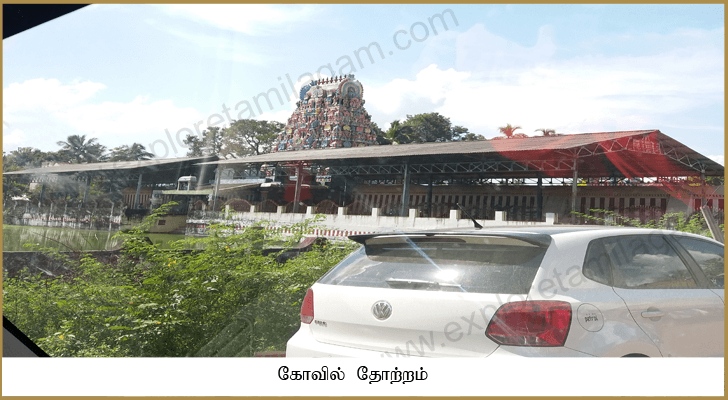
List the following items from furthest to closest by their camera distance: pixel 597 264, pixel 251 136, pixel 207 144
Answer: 1. pixel 251 136
2. pixel 207 144
3. pixel 597 264

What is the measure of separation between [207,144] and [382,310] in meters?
14.0

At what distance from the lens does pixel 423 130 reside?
34.4 m

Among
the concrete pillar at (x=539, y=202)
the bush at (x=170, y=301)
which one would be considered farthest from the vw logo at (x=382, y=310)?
the concrete pillar at (x=539, y=202)

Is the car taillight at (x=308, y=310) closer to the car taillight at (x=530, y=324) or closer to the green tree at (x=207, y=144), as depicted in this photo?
the car taillight at (x=530, y=324)

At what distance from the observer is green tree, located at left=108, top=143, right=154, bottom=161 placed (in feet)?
45.0

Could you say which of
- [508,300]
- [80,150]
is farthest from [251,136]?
[508,300]

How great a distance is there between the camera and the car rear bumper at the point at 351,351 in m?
1.71

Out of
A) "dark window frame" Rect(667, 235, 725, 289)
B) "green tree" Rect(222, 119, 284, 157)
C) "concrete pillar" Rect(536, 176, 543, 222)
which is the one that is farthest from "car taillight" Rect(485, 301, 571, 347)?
"green tree" Rect(222, 119, 284, 157)

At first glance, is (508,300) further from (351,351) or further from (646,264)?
(646,264)

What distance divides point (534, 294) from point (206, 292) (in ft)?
10.4

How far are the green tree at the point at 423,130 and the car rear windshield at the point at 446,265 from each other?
1183 inches

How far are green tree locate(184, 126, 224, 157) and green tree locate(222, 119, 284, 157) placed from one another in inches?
69.3

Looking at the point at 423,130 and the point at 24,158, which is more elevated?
the point at 423,130

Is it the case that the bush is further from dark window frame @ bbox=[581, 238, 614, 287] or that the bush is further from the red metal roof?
the red metal roof
